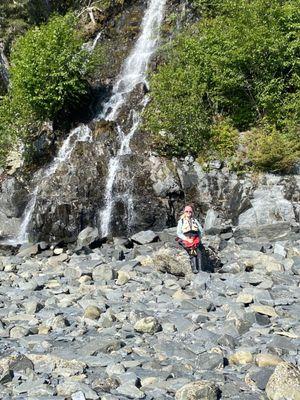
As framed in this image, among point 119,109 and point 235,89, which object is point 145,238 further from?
point 119,109

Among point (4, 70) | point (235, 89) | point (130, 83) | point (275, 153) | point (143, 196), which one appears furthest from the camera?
point (4, 70)

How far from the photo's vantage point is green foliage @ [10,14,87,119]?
24.5 m

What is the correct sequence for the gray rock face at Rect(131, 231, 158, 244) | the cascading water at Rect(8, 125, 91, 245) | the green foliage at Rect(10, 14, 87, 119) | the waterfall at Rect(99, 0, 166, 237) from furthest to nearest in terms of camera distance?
the green foliage at Rect(10, 14, 87, 119)
the cascading water at Rect(8, 125, 91, 245)
the waterfall at Rect(99, 0, 166, 237)
the gray rock face at Rect(131, 231, 158, 244)

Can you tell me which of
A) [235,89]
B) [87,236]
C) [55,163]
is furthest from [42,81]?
[87,236]

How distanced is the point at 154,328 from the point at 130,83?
20.3m

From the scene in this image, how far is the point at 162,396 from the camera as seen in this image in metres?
6.27

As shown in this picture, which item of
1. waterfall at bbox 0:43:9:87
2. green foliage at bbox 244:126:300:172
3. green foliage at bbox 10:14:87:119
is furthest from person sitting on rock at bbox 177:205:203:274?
waterfall at bbox 0:43:9:87

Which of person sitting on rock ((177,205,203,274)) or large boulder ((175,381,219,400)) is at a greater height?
person sitting on rock ((177,205,203,274))

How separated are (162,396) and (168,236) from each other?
36.4ft

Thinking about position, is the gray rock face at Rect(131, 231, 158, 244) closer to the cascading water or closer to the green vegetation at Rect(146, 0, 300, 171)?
the green vegetation at Rect(146, 0, 300, 171)

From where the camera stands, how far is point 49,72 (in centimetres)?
2475

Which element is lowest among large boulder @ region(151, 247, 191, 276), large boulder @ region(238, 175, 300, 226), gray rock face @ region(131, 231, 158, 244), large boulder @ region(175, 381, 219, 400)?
large boulder @ region(175, 381, 219, 400)

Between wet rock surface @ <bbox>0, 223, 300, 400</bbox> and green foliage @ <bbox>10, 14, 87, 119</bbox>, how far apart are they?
12.1 m

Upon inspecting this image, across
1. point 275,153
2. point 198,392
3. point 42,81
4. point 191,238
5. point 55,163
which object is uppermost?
point 42,81
